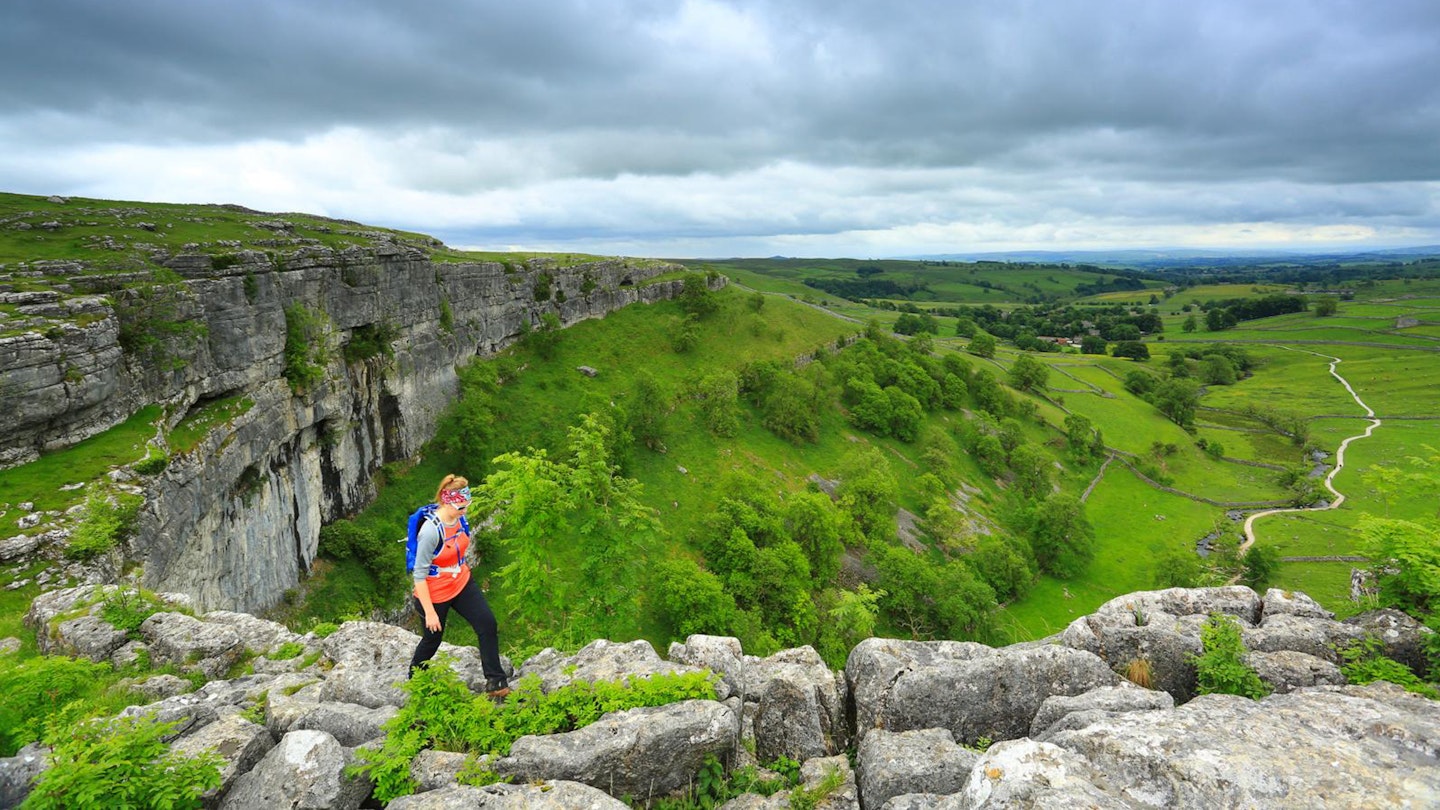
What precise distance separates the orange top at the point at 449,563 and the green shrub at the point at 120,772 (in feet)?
11.4

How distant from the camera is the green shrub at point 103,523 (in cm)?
1511

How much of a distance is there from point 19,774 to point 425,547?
203 inches

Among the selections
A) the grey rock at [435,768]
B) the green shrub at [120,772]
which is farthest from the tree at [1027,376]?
the green shrub at [120,772]

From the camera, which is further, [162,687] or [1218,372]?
[1218,372]

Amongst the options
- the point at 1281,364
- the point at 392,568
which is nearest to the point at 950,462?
the point at 392,568

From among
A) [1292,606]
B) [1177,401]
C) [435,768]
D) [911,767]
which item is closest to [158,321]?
[435,768]

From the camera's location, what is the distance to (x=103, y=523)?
15523 mm

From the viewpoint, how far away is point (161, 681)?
35.4 ft

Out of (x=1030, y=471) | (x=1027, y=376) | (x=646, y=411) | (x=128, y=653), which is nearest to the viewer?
(x=128, y=653)

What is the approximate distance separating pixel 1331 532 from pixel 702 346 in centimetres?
7874

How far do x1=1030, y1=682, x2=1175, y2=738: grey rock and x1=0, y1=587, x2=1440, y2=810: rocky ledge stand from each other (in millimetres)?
41

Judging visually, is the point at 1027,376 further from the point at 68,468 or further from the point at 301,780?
the point at 68,468

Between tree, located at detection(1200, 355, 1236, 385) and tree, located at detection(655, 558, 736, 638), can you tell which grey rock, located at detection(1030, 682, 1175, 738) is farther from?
tree, located at detection(1200, 355, 1236, 385)

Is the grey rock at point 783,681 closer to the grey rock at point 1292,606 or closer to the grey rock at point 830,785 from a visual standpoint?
the grey rock at point 830,785
